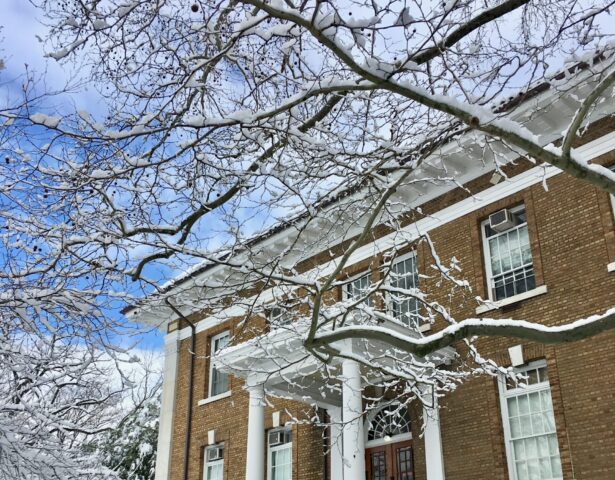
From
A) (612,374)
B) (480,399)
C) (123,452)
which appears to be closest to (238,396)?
(480,399)

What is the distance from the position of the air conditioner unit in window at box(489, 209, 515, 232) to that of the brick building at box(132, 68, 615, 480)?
0.09 feet

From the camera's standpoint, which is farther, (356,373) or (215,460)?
(215,460)

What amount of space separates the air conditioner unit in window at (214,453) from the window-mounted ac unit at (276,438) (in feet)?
6.63

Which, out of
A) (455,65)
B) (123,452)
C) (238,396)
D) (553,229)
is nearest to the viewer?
(455,65)

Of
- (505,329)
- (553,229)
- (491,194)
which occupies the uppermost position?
(491,194)

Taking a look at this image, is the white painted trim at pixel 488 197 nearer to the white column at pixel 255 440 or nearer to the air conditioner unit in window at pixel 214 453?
the white column at pixel 255 440

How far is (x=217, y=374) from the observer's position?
19.8 meters

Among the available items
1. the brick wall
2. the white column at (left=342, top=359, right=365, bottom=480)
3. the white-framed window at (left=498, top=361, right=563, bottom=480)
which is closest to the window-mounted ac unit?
the white column at (left=342, top=359, right=365, bottom=480)

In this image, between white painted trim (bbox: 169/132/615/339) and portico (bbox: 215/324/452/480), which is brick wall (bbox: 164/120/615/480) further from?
portico (bbox: 215/324/452/480)

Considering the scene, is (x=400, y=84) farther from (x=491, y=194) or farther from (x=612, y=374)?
(x=491, y=194)

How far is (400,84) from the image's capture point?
5.83 m

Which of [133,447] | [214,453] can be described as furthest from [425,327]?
[133,447]

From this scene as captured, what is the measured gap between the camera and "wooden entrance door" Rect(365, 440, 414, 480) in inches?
551

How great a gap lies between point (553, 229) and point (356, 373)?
4380 millimetres
